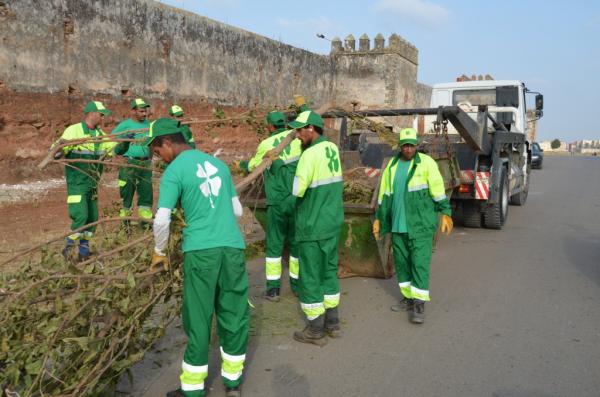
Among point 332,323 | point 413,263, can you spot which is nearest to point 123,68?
point 413,263

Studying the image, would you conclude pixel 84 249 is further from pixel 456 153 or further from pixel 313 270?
pixel 456 153

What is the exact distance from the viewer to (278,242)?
602 cm

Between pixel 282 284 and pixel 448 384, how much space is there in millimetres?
2848

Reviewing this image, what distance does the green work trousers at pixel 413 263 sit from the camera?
5355 millimetres

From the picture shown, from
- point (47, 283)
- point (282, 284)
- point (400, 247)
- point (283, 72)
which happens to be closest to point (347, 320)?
point (400, 247)

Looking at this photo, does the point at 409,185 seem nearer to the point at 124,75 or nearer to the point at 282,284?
the point at 282,284

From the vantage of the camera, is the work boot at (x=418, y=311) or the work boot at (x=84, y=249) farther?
the work boot at (x=418, y=311)

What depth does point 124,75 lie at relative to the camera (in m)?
14.1

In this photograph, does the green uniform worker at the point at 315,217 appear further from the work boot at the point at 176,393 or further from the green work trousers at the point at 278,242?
the work boot at the point at 176,393

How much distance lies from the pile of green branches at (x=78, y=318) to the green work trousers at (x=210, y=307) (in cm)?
36

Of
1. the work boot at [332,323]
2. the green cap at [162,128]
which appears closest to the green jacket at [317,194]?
the work boot at [332,323]

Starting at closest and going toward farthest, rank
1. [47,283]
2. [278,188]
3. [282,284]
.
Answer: [47,283], [278,188], [282,284]

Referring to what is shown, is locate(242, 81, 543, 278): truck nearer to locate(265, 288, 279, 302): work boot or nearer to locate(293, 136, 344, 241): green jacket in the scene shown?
locate(265, 288, 279, 302): work boot

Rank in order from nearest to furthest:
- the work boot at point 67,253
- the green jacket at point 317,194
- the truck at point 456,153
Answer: the work boot at point 67,253 → the green jacket at point 317,194 → the truck at point 456,153
